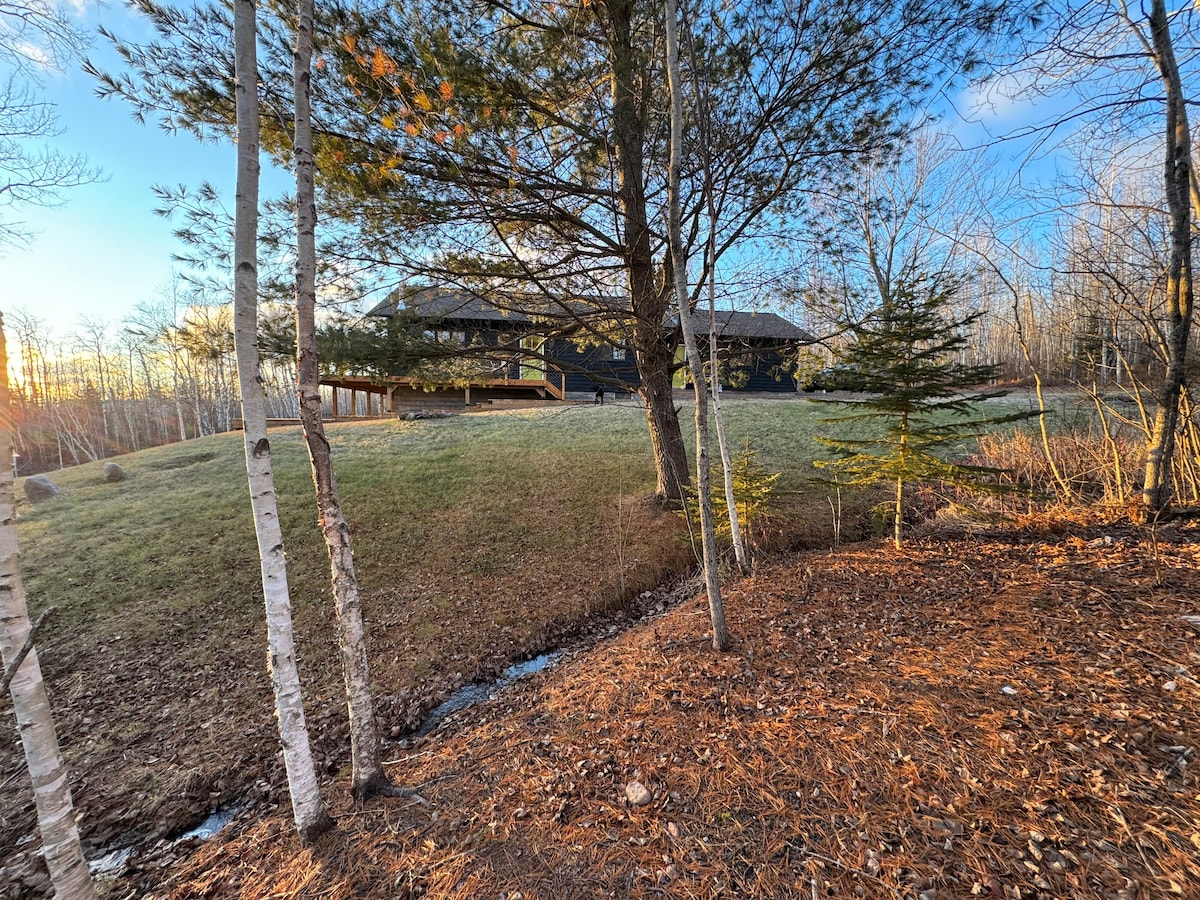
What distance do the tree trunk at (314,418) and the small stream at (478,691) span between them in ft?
4.31

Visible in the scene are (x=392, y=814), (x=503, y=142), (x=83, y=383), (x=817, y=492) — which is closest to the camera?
(x=392, y=814)

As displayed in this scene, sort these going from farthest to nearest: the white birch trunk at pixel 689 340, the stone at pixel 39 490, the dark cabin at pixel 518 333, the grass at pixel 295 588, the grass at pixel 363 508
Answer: the stone at pixel 39 490 < the grass at pixel 363 508 < the dark cabin at pixel 518 333 < the grass at pixel 295 588 < the white birch trunk at pixel 689 340

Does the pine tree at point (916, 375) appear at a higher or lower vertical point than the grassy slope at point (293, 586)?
higher

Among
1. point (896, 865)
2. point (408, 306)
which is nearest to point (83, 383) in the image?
point (408, 306)

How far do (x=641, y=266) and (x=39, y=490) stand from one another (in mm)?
15304

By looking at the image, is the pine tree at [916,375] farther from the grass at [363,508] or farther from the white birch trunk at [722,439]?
the grass at [363,508]

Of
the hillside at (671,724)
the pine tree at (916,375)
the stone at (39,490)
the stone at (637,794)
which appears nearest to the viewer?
the hillside at (671,724)

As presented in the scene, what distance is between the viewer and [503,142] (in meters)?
4.32

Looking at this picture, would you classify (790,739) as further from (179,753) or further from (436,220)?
(436,220)

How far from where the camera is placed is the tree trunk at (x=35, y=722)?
Result: 1.88 m

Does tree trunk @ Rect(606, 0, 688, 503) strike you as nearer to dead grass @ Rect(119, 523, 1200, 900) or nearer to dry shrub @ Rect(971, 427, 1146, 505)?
dead grass @ Rect(119, 523, 1200, 900)

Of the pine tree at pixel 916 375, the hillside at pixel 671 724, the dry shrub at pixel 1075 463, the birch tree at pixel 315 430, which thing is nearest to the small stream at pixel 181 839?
the hillside at pixel 671 724

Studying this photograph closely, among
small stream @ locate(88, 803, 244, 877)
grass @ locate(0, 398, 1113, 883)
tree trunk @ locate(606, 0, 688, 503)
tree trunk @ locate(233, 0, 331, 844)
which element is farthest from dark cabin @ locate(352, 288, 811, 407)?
small stream @ locate(88, 803, 244, 877)

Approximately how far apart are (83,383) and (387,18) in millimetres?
40292
